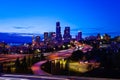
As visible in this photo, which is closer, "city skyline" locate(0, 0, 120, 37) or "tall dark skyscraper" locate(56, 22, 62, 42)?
"city skyline" locate(0, 0, 120, 37)

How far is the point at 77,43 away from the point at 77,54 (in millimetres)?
179

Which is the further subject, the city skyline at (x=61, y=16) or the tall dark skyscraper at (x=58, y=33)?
the tall dark skyscraper at (x=58, y=33)

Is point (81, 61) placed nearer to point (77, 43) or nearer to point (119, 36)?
point (77, 43)

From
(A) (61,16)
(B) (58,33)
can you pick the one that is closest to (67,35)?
(B) (58,33)

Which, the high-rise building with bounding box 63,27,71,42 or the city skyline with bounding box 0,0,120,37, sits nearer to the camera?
the city skyline with bounding box 0,0,120,37

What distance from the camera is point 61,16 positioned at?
5.87 meters

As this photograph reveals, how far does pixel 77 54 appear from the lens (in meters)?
5.73

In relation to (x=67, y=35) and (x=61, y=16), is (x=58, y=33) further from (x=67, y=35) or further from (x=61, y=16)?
(x=61, y=16)

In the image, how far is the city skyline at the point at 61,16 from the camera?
5.60 meters

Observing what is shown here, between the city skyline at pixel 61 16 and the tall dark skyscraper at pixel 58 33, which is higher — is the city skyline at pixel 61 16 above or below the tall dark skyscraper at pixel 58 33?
above

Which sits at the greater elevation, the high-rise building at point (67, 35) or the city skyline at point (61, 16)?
the city skyline at point (61, 16)

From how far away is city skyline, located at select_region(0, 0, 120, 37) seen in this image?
560 cm

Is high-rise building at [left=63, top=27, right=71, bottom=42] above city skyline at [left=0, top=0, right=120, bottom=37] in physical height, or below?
below

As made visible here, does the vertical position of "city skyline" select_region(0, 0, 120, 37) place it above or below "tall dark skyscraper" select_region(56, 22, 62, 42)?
above
